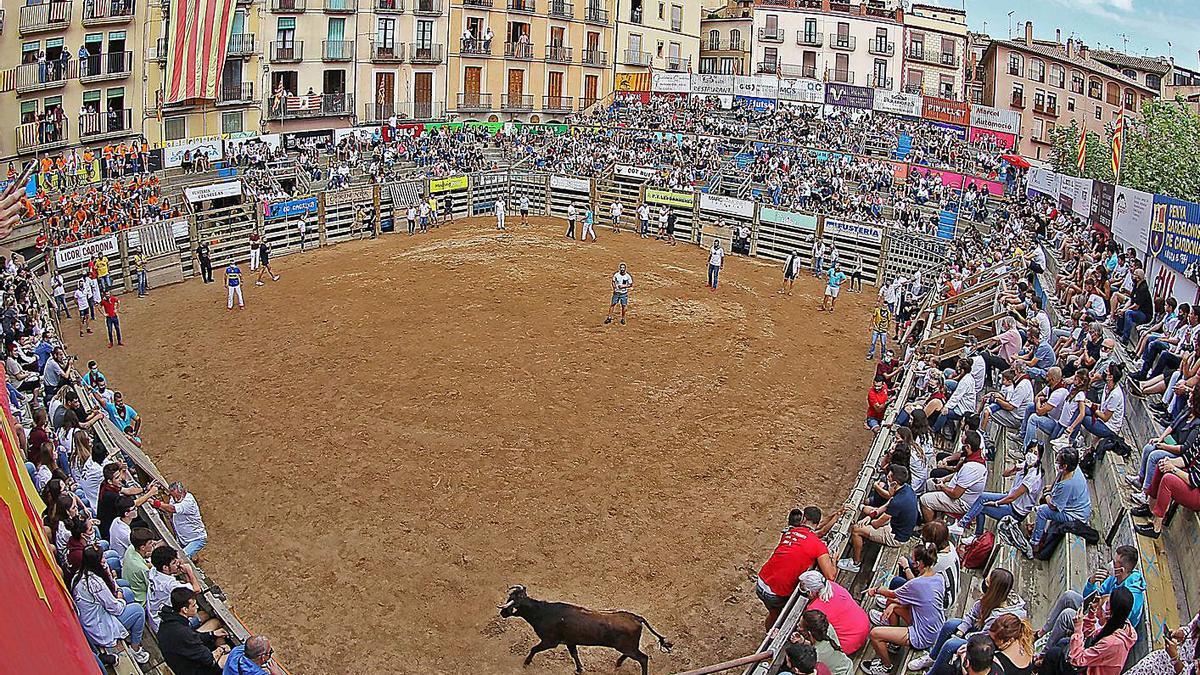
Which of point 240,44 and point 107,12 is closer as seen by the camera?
point 107,12

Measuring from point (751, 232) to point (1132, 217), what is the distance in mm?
18095

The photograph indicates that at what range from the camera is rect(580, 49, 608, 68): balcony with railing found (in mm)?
62688

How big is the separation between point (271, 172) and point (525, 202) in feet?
36.6

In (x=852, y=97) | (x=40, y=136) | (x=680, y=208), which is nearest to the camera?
(x=40, y=136)

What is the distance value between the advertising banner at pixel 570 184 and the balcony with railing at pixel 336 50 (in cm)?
Answer: 1758

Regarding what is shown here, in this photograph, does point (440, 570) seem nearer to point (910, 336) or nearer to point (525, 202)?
point (910, 336)

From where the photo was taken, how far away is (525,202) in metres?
44.4

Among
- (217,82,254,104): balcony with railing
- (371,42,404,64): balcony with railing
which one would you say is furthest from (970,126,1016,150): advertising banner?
(217,82,254,104): balcony with railing

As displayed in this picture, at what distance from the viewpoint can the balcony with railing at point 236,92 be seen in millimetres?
49062

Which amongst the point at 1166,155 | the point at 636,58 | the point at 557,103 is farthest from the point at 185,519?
the point at 636,58

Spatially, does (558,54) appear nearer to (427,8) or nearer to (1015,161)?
(427,8)

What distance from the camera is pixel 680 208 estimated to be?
42.0 m

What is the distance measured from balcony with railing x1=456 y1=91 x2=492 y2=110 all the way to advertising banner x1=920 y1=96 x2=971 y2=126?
86.5 ft

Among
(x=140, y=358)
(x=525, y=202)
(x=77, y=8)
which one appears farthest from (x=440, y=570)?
(x=77, y=8)
